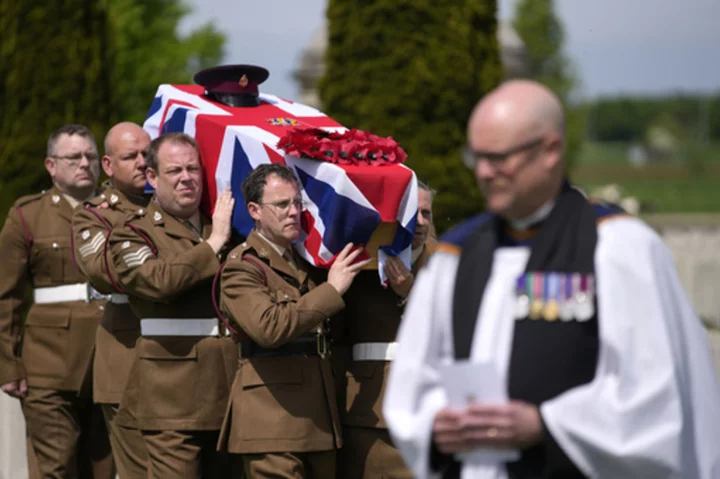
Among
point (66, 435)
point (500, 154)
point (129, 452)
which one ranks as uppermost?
point (500, 154)

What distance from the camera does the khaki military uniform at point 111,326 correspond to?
6.29 meters

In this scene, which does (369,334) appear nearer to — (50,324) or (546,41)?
(50,324)

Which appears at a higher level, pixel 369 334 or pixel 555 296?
pixel 555 296

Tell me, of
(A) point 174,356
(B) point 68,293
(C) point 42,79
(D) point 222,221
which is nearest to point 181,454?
(A) point 174,356

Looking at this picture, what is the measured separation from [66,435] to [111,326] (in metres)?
1.00

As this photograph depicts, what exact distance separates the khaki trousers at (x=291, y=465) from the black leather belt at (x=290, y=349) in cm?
41

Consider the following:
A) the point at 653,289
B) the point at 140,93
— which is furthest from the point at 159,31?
the point at 653,289

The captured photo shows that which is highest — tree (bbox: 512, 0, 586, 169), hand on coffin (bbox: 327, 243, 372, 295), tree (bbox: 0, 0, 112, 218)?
tree (bbox: 512, 0, 586, 169)

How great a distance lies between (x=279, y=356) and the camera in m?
5.50

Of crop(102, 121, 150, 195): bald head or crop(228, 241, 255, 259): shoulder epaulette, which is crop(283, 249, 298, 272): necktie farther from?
crop(102, 121, 150, 195): bald head

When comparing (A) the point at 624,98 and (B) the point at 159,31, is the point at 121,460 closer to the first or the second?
(B) the point at 159,31

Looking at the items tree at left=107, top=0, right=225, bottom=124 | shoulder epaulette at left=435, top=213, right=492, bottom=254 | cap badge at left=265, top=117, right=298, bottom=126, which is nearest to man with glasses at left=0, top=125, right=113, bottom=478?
cap badge at left=265, top=117, right=298, bottom=126

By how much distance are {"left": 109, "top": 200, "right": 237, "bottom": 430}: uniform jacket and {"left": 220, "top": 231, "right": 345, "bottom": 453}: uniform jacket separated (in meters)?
0.45

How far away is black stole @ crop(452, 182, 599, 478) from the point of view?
3.33 meters
